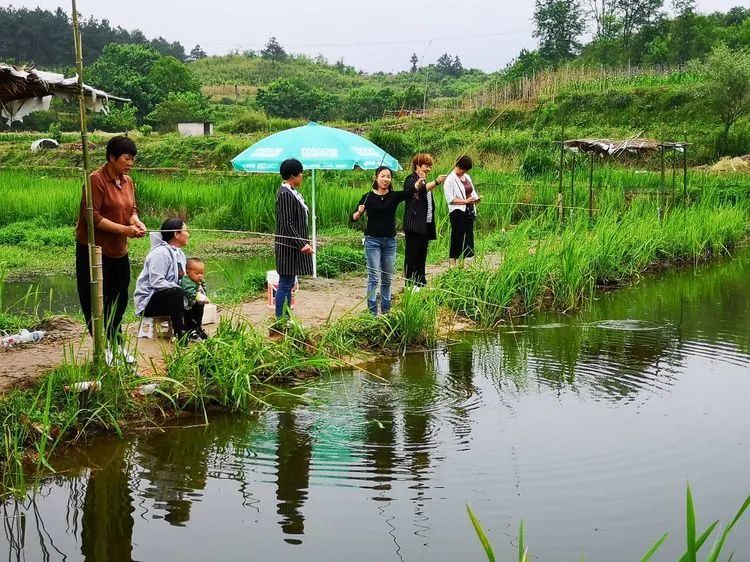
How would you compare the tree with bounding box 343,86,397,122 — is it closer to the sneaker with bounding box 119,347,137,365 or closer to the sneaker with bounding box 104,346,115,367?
the sneaker with bounding box 119,347,137,365

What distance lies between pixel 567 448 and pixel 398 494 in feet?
3.67

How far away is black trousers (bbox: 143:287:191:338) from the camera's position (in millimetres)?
6484

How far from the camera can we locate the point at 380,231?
739cm

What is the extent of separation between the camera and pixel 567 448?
505 centimetres

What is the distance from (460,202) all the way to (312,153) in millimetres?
1510

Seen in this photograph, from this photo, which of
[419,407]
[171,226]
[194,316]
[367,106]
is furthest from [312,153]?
[367,106]

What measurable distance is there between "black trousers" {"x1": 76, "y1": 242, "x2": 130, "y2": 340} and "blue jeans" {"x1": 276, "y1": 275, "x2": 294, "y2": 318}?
53.9 inches

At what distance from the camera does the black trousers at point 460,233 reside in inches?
360

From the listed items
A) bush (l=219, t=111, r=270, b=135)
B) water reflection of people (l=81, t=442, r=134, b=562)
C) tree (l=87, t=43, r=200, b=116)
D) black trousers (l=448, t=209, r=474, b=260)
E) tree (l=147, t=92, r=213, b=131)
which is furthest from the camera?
tree (l=87, t=43, r=200, b=116)

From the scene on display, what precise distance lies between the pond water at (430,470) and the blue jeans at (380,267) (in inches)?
32.8

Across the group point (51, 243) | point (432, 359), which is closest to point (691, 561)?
point (432, 359)

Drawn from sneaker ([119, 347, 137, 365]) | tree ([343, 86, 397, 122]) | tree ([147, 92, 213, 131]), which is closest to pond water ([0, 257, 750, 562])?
sneaker ([119, 347, 137, 365])

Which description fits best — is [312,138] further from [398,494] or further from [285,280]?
[398,494]

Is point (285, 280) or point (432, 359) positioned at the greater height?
point (285, 280)
